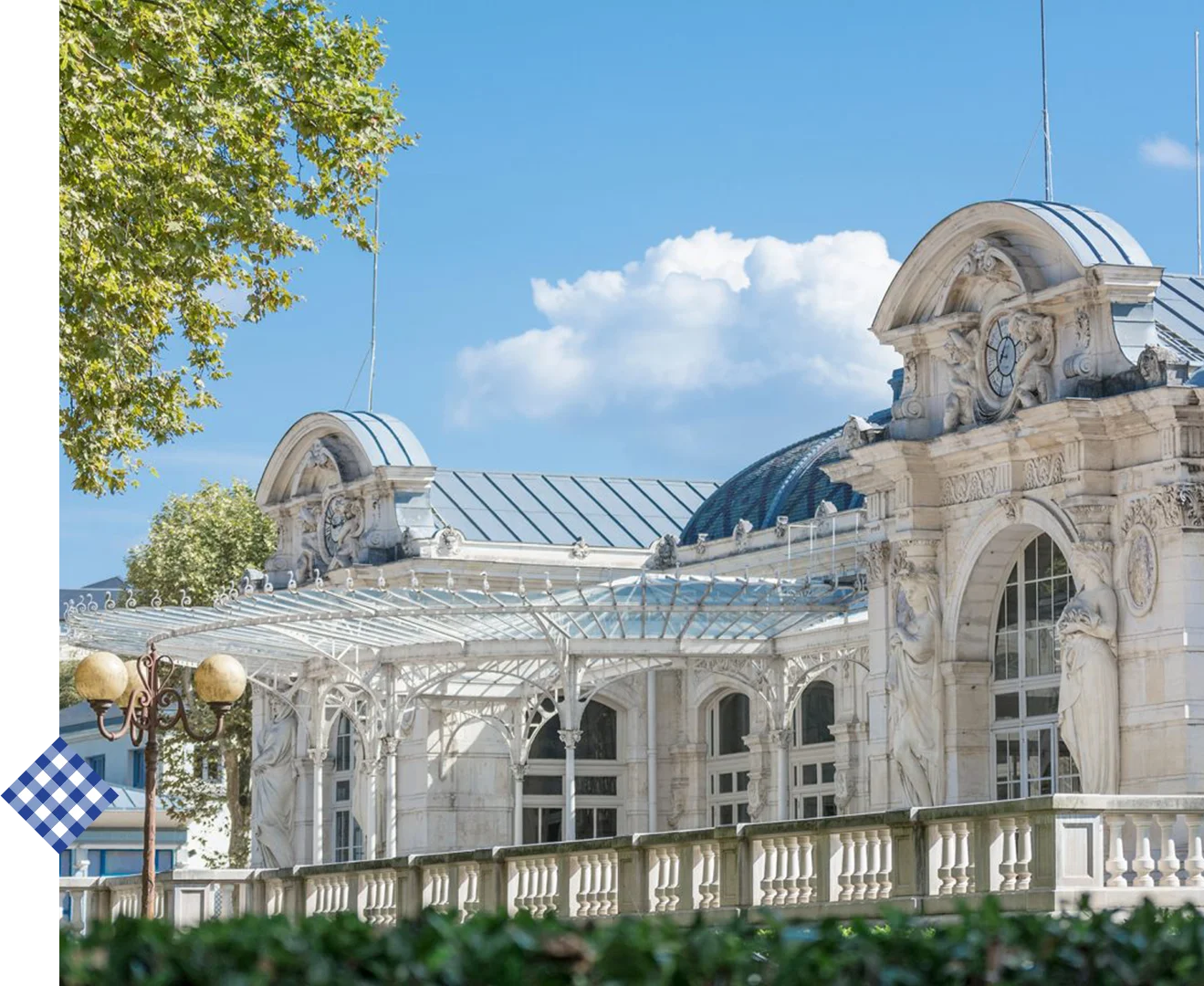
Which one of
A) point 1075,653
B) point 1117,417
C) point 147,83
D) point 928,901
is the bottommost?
point 928,901

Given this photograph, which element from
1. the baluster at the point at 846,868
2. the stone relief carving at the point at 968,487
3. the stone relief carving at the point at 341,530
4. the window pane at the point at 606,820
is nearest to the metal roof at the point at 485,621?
the stone relief carving at the point at 968,487

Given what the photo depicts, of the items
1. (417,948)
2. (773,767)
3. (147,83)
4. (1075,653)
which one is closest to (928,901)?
(1075,653)

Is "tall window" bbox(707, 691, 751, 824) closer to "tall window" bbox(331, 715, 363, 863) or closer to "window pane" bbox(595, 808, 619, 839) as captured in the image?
"window pane" bbox(595, 808, 619, 839)

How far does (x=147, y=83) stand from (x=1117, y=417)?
444 inches

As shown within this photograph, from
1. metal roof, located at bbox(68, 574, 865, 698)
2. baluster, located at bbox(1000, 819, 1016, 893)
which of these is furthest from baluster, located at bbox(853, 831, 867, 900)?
metal roof, located at bbox(68, 574, 865, 698)

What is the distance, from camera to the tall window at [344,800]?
4425 centimetres

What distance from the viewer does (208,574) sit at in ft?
194

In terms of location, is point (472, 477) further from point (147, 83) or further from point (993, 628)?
point (147, 83)

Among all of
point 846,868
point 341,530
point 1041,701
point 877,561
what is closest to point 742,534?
point 341,530

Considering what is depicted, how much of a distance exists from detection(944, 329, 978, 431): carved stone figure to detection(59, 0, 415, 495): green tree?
805 cm

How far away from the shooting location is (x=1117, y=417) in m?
26.2

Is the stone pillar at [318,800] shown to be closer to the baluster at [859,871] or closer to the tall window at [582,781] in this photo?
the tall window at [582,781]

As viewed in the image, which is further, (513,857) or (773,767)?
(773,767)

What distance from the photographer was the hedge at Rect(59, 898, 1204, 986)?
6.26m
